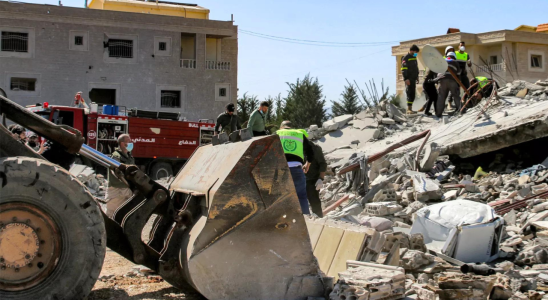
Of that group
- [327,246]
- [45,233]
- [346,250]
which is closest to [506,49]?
[327,246]

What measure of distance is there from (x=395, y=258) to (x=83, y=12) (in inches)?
1142

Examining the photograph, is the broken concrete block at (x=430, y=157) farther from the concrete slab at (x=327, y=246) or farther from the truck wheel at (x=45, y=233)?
the truck wheel at (x=45, y=233)

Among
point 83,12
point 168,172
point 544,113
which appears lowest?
point 168,172

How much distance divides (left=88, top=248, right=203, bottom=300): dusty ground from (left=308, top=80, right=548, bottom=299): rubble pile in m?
1.30

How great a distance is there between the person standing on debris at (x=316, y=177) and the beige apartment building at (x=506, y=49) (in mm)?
32860

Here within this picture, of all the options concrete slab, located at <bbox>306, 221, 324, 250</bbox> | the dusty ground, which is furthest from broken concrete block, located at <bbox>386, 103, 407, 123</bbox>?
the dusty ground

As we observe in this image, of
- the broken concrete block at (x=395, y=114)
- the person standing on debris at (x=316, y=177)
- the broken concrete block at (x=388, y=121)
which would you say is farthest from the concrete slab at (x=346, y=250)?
the broken concrete block at (x=395, y=114)

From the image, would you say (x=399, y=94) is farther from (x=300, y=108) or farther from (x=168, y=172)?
(x=168, y=172)

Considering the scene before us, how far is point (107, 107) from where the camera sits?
1902cm

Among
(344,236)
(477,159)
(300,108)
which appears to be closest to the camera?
(344,236)

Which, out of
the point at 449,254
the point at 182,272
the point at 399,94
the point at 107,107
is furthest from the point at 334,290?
the point at 399,94

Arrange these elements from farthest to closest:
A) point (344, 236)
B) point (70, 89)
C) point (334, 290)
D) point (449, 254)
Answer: point (70, 89), point (449, 254), point (344, 236), point (334, 290)

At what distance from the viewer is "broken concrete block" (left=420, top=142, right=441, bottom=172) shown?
11320 mm

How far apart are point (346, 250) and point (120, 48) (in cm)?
2909
